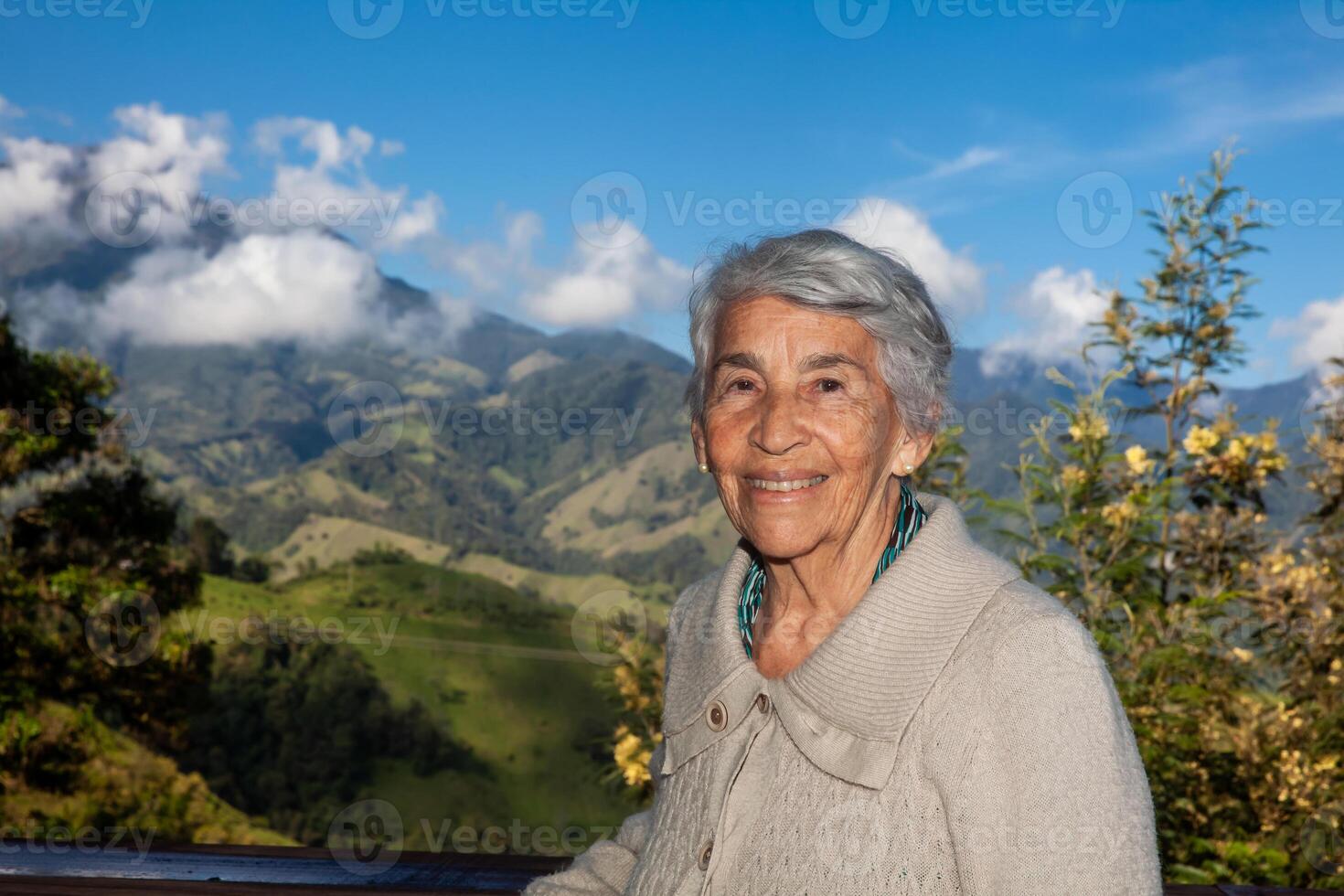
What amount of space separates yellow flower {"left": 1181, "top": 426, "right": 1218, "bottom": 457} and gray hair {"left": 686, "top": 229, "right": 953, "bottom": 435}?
2.62 m

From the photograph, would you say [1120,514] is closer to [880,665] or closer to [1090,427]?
[1090,427]

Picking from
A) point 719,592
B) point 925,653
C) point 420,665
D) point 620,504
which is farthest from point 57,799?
point 620,504

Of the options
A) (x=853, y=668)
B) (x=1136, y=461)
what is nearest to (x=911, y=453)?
(x=853, y=668)

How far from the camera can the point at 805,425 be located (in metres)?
1.52

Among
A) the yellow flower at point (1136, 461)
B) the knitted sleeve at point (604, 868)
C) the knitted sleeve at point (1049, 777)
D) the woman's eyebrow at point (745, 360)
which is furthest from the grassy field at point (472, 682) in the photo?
the knitted sleeve at point (1049, 777)

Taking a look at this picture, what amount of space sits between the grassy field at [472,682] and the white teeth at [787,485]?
72.8ft

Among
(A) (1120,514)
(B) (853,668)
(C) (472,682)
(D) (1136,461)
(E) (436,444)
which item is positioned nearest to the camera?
(B) (853,668)

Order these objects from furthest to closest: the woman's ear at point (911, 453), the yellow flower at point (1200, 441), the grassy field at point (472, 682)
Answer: the grassy field at point (472, 682), the yellow flower at point (1200, 441), the woman's ear at point (911, 453)

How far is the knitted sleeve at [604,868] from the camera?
5.71 feet

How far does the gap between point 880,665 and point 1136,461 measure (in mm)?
2567

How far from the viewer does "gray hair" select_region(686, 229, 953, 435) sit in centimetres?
148

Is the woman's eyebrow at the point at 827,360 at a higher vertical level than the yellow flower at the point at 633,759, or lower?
higher

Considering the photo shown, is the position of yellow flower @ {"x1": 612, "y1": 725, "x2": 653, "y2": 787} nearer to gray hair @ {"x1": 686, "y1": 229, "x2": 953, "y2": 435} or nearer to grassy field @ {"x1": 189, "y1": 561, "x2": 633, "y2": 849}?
gray hair @ {"x1": 686, "y1": 229, "x2": 953, "y2": 435}

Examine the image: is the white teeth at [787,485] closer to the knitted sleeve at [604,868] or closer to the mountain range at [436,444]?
the mountain range at [436,444]
